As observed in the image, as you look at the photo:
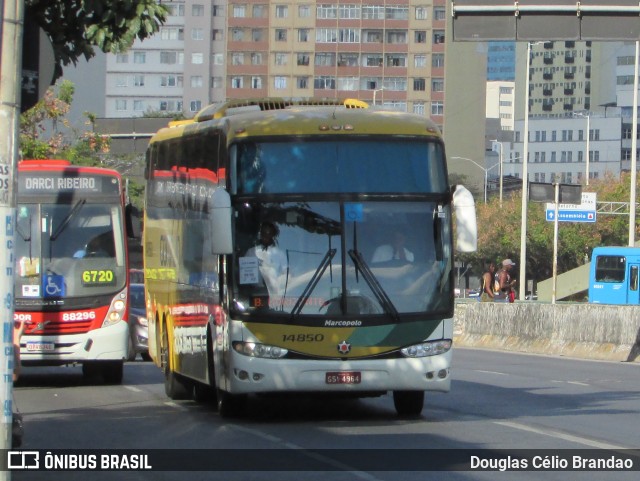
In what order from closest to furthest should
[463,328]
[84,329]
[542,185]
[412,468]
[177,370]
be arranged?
[412,468]
[177,370]
[84,329]
[463,328]
[542,185]

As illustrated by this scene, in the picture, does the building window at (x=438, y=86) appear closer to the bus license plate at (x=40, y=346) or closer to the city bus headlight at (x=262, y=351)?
the bus license plate at (x=40, y=346)

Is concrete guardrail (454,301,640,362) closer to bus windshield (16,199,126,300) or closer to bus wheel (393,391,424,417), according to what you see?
bus windshield (16,199,126,300)

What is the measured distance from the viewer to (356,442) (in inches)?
513

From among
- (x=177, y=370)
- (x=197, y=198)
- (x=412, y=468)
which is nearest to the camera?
(x=412, y=468)

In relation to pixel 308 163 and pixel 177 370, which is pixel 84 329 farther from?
pixel 308 163

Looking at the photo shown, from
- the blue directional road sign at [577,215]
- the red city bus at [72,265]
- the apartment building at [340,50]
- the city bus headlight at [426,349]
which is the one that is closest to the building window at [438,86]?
the apartment building at [340,50]

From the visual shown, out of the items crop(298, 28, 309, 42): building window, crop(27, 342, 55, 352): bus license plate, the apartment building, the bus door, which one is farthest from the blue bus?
crop(298, 28, 309, 42): building window

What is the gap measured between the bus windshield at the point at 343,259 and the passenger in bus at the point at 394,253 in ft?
0.03

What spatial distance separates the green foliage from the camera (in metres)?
95.8

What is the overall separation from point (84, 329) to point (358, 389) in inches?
300

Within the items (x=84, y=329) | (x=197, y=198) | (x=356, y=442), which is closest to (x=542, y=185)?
(x=84, y=329)

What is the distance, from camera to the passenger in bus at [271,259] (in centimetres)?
1478

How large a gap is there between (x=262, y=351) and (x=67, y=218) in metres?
7.76

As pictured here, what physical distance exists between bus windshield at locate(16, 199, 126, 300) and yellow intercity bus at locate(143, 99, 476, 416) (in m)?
6.13
